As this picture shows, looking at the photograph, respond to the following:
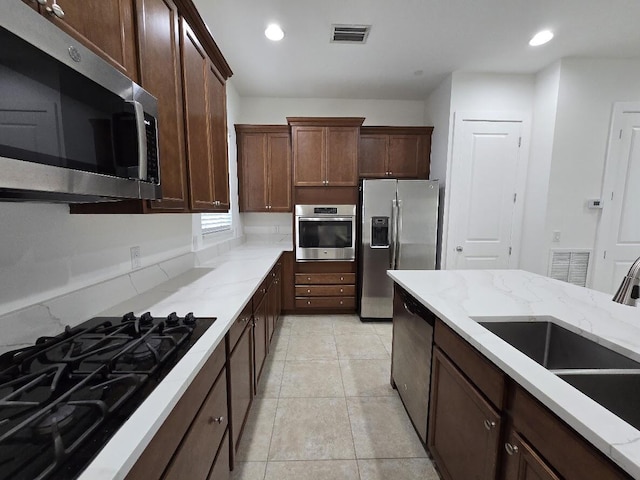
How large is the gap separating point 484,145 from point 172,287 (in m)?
3.53

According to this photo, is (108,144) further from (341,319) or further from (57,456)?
(341,319)

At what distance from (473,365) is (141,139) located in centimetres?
143

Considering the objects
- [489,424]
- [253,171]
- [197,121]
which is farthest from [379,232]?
[489,424]

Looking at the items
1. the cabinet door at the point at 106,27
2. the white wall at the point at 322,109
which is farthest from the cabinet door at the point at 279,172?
the cabinet door at the point at 106,27

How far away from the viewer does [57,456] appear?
477 millimetres

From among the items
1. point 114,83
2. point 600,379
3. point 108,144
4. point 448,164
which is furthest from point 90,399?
point 448,164

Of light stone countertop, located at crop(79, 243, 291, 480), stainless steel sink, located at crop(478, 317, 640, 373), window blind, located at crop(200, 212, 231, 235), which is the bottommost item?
stainless steel sink, located at crop(478, 317, 640, 373)

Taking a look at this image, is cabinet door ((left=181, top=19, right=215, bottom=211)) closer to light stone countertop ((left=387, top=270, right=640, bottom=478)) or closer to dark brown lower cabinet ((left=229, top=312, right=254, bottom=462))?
dark brown lower cabinet ((left=229, top=312, right=254, bottom=462))

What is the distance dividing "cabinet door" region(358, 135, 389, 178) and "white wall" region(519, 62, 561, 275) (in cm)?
168

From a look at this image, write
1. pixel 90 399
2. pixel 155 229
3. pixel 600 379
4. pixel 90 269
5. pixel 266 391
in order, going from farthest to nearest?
pixel 266 391
pixel 155 229
pixel 90 269
pixel 600 379
pixel 90 399

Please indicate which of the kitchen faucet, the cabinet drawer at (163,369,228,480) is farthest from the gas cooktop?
the kitchen faucet

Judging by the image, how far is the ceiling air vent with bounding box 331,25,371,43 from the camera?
2.33 metres

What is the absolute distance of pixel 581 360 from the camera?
41.9 inches

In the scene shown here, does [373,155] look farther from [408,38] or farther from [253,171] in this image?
[253,171]
